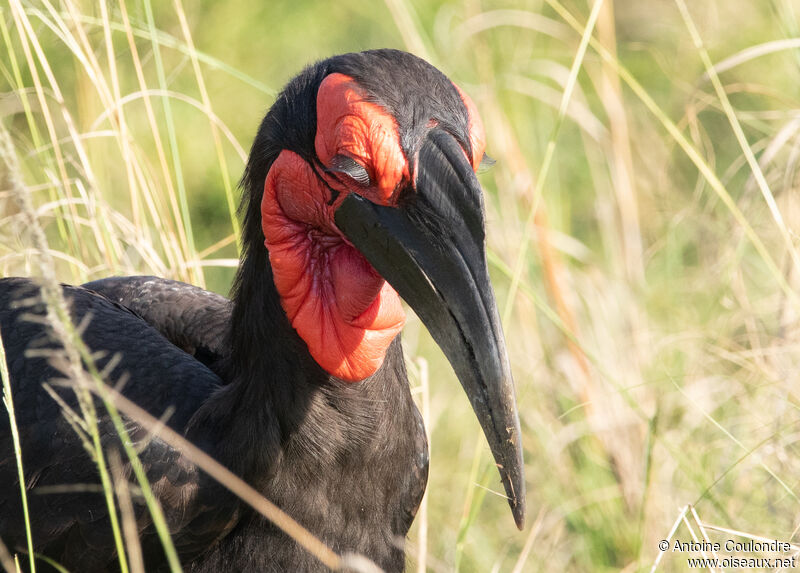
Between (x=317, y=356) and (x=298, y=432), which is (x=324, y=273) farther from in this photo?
(x=298, y=432)

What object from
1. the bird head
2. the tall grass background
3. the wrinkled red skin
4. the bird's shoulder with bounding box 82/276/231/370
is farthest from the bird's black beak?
the bird's shoulder with bounding box 82/276/231/370

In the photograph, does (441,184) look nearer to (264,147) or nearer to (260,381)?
(264,147)

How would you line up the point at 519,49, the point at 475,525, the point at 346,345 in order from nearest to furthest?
1. the point at 346,345
2. the point at 475,525
3. the point at 519,49

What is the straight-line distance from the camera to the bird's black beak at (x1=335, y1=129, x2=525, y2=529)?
206 cm

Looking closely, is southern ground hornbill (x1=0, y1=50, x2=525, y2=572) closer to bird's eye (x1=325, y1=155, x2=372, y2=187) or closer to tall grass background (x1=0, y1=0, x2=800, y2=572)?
bird's eye (x1=325, y1=155, x2=372, y2=187)

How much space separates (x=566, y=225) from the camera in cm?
521

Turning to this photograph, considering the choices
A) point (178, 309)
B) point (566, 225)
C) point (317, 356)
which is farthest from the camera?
point (566, 225)

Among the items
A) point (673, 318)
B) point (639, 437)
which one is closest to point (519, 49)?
point (673, 318)

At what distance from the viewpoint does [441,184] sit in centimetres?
207

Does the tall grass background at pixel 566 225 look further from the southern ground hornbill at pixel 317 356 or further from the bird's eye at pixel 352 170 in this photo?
the bird's eye at pixel 352 170

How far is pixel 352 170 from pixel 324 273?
297 mm

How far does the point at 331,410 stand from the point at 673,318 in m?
2.34

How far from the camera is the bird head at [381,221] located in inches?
81.4

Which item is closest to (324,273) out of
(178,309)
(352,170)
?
(352,170)
